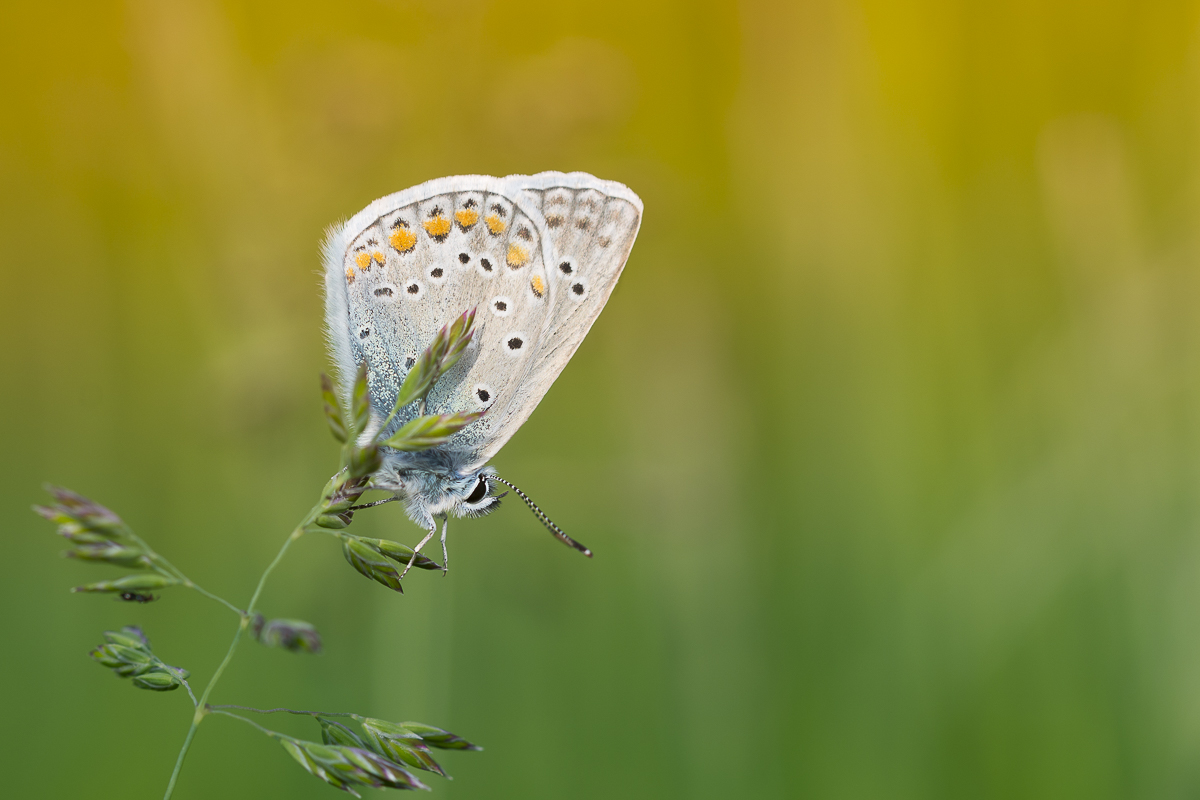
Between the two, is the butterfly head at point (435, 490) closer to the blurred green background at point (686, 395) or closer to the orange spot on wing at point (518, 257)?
the blurred green background at point (686, 395)

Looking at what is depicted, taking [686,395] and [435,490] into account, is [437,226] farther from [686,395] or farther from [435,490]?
[686,395]

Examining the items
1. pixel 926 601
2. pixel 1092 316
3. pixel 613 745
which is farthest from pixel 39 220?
pixel 1092 316

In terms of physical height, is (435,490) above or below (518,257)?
below

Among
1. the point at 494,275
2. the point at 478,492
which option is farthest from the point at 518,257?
the point at 478,492

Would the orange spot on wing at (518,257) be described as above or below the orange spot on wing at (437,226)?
below

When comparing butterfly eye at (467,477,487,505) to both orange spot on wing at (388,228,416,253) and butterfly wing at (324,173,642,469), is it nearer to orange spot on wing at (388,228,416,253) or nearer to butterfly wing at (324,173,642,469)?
butterfly wing at (324,173,642,469)

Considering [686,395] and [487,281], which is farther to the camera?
[686,395]

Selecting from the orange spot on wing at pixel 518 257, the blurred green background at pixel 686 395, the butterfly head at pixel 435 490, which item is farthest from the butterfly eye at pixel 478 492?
the orange spot on wing at pixel 518 257
